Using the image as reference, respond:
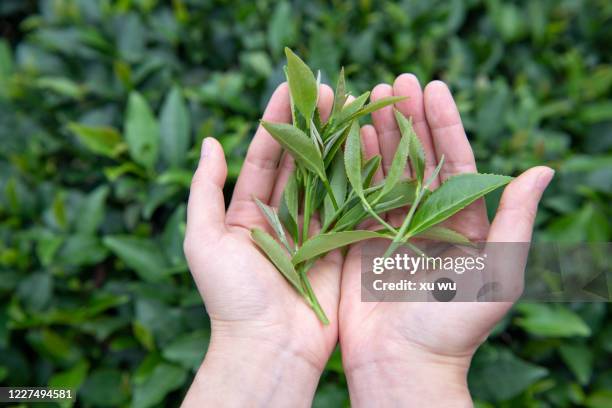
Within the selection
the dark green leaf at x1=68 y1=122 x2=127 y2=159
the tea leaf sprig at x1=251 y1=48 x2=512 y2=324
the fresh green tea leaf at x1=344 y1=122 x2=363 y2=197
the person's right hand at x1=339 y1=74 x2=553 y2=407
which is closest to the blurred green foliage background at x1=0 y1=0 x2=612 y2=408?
the dark green leaf at x1=68 y1=122 x2=127 y2=159

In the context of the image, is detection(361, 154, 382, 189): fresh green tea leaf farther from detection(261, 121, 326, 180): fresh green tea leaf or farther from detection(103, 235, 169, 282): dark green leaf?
detection(103, 235, 169, 282): dark green leaf

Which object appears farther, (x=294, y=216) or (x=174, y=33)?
(x=174, y=33)

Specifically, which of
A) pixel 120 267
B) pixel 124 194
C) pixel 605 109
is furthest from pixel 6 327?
pixel 605 109

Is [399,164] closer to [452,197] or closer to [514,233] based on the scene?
[452,197]

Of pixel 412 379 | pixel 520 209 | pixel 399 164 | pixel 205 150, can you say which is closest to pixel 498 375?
pixel 412 379

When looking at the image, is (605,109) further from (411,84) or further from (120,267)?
(120,267)

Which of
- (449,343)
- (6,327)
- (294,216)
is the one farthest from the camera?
(6,327)

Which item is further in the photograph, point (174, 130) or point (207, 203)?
point (174, 130)
